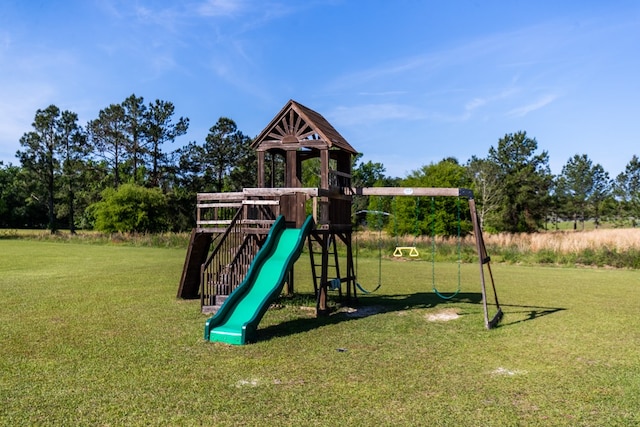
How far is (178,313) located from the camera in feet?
33.0

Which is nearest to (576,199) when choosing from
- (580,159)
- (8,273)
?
(580,159)

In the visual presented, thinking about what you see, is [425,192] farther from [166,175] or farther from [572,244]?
[166,175]

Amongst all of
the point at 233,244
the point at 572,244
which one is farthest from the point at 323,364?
the point at 572,244

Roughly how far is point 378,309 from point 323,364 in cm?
459

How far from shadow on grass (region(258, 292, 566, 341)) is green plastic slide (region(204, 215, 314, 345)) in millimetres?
423

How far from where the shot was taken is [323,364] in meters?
6.51

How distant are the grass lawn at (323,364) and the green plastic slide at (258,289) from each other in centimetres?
28

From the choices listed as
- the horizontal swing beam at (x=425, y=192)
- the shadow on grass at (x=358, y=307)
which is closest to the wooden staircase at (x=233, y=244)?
the shadow on grass at (x=358, y=307)

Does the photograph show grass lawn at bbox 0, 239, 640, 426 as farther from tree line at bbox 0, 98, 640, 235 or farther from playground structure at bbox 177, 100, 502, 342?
tree line at bbox 0, 98, 640, 235

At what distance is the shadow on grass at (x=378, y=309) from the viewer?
8727mm

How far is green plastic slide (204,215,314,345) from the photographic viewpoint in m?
7.69

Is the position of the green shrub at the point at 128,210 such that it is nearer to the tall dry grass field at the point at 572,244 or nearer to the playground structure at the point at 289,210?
the tall dry grass field at the point at 572,244

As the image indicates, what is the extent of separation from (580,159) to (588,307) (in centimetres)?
6561

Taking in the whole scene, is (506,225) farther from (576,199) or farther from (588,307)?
(588,307)
